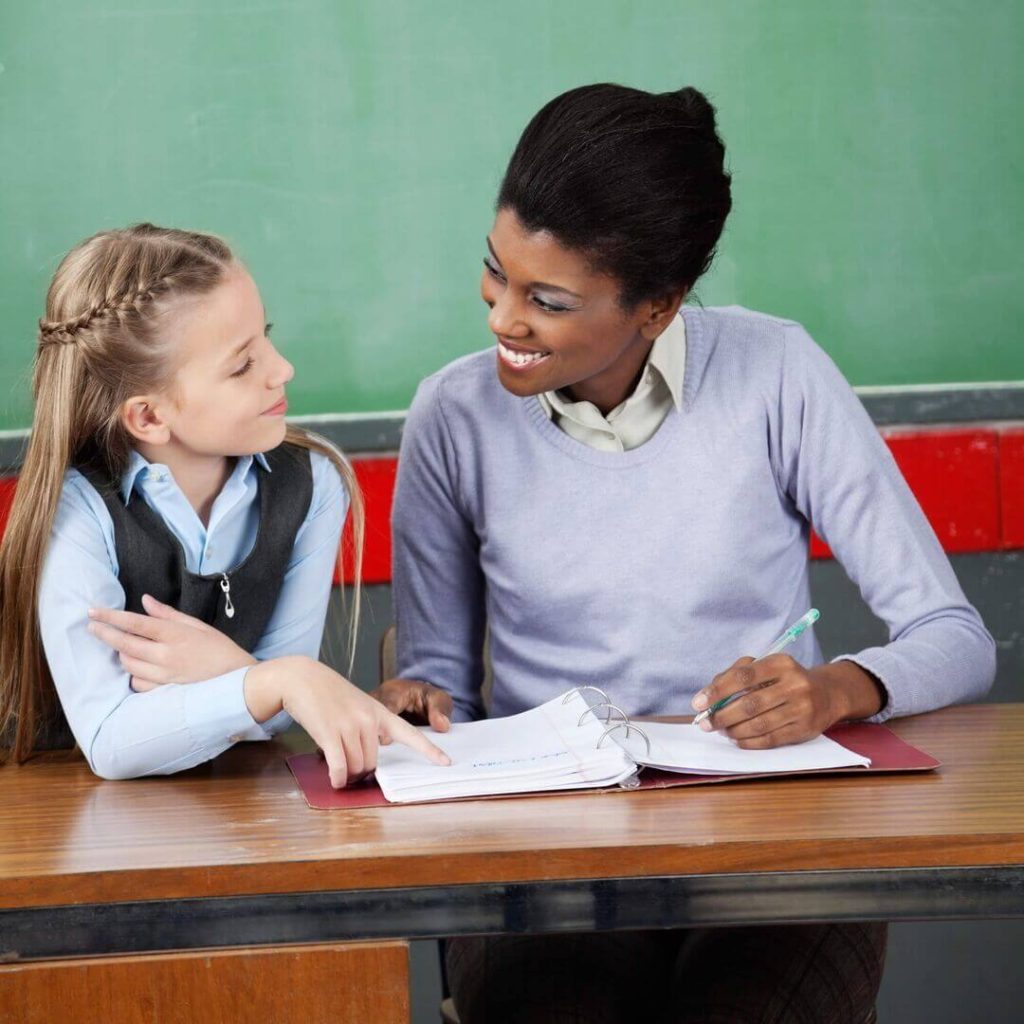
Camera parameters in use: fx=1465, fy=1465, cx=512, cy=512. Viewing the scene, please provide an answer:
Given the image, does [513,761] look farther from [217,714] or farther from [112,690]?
[112,690]

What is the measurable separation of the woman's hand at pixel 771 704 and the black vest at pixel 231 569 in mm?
477

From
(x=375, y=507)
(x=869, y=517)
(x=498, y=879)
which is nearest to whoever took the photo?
(x=498, y=879)

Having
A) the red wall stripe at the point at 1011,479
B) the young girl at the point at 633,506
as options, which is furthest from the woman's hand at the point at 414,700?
the red wall stripe at the point at 1011,479

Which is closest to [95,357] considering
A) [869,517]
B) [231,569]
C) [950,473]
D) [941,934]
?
[231,569]

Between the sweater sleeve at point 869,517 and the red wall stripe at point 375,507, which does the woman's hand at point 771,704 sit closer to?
the sweater sleeve at point 869,517

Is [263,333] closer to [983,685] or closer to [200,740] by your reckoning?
[200,740]

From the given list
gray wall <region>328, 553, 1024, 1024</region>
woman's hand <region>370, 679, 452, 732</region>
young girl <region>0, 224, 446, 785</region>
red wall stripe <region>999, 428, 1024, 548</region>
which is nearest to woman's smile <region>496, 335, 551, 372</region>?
young girl <region>0, 224, 446, 785</region>

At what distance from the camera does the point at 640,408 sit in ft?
5.40

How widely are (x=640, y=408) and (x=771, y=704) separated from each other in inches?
18.8

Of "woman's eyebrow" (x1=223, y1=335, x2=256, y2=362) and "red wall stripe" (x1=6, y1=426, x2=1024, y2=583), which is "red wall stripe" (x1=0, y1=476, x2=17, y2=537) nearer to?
"red wall stripe" (x1=6, y1=426, x2=1024, y2=583)

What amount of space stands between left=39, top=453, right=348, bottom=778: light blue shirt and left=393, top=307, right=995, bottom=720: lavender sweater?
0.21m

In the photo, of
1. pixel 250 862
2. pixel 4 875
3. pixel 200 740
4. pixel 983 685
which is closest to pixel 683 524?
pixel 983 685

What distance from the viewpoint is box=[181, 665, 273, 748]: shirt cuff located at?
126cm

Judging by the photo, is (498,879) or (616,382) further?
(616,382)
